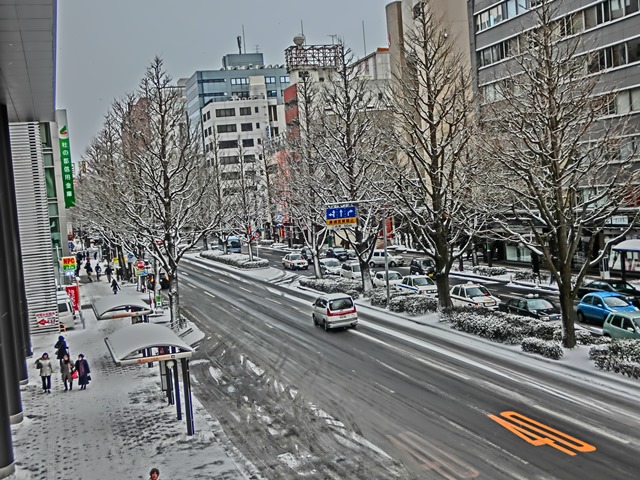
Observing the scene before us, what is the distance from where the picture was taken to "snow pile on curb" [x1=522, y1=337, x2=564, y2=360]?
21.9m

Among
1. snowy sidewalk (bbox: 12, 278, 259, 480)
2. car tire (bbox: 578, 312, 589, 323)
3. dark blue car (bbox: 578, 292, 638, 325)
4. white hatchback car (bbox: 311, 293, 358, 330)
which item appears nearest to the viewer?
snowy sidewalk (bbox: 12, 278, 259, 480)

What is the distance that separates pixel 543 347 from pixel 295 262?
3851 cm

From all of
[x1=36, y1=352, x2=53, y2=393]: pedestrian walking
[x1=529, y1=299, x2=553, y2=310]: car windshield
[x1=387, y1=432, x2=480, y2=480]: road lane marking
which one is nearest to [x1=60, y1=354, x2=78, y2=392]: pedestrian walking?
[x1=36, y1=352, x2=53, y2=393]: pedestrian walking

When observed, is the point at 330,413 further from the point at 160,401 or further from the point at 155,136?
the point at 155,136

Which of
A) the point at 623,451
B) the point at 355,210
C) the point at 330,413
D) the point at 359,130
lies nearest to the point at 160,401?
the point at 330,413

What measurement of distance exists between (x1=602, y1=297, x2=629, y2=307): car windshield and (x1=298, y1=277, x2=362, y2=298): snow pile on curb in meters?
15.4

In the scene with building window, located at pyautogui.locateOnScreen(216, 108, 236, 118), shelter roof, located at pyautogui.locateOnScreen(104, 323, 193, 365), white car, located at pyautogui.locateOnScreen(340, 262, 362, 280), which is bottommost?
white car, located at pyautogui.locateOnScreen(340, 262, 362, 280)

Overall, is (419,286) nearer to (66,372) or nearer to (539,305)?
(539,305)

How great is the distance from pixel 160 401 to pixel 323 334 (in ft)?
35.4

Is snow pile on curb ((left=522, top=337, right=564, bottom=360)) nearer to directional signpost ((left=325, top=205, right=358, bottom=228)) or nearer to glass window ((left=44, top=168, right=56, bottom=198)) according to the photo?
directional signpost ((left=325, top=205, right=358, bottom=228))

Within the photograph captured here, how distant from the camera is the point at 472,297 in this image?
33438 mm

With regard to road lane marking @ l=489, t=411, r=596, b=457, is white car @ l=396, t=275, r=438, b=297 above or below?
above

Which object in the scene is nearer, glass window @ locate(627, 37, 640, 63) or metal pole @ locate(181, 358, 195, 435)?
metal pole @ locate(181, 358, 195, 435)

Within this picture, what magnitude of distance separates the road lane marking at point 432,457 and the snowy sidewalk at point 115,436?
378 cm
